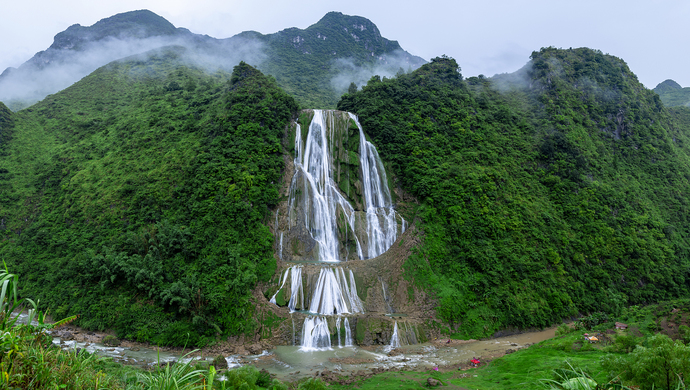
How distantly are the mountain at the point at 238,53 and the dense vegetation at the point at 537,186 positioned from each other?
3080 cm

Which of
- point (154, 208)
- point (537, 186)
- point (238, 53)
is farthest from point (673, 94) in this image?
point (154, 208)

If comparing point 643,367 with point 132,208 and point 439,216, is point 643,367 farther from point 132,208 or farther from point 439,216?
point 132,208

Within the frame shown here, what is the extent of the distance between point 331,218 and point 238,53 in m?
76.5

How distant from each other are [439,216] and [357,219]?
666 centimetres

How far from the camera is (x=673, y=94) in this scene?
7838 centimetres

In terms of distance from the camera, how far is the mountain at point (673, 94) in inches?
2872

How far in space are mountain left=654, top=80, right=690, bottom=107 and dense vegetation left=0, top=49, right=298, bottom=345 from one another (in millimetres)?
87119

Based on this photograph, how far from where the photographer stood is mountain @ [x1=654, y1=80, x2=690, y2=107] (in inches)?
2872

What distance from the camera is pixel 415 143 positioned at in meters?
32.8

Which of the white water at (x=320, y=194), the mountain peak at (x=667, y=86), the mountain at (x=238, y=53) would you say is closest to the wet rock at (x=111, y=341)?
the white water at (x=320, y=194)

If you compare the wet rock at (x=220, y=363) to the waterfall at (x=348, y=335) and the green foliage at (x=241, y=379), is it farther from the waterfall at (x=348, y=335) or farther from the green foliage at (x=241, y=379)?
the waterfall at (x=348, y=335)

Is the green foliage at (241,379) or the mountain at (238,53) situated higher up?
the mountain at (238,53)

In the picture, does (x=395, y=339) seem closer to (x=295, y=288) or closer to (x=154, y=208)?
(x=295, y=288)

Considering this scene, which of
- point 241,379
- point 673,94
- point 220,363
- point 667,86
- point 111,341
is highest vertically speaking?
point 667,86
